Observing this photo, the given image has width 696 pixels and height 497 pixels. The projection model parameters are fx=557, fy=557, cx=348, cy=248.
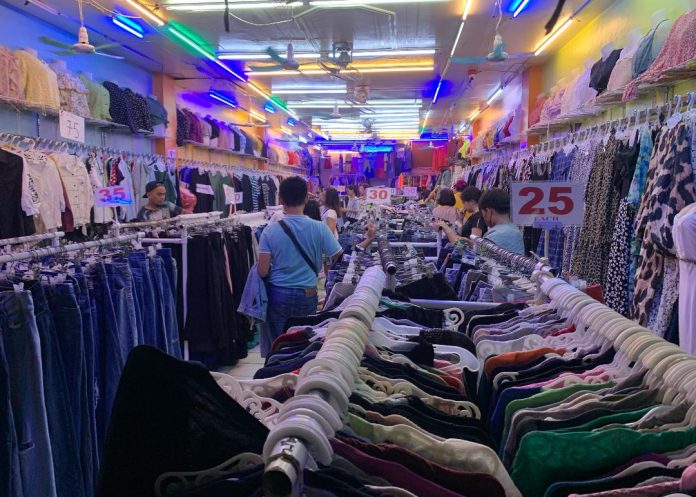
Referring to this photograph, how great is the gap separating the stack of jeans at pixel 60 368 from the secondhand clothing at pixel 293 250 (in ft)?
2.98

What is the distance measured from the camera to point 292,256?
3641 mm

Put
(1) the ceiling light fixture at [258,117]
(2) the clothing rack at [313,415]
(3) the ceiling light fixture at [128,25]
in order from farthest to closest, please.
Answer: (1) the ceiling light fixture at [258,117] < (3) the ceiling light fixture at [128,25] < (2) the clothing rack at [313,415]

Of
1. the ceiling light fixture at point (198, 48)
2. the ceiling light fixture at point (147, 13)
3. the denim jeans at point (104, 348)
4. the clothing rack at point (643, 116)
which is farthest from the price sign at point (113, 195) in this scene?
the ceiling light fixture at point (198, 48)

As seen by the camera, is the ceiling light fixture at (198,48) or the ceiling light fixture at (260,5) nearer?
the ceiling light fixture at (260,5)

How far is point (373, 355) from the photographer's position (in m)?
1.41

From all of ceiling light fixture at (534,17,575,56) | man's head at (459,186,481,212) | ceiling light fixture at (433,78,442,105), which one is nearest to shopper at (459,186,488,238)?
man's head at (459,186,481,212)

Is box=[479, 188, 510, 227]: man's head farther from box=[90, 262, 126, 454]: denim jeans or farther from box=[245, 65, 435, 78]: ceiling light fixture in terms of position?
box=[245, 65, 435, 78]: ceiling light fixture

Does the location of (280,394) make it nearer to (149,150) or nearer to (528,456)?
(528,456)

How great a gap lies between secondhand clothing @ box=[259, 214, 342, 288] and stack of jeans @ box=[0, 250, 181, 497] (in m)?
0.91

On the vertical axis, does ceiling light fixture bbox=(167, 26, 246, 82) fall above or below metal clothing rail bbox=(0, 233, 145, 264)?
above

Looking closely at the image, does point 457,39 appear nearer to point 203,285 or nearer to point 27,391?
point 203,285

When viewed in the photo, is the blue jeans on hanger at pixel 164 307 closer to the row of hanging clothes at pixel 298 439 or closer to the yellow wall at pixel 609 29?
the row of hanging clothes at pixel 298 439

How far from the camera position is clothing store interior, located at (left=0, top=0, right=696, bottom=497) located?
0.96m

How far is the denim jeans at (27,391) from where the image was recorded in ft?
6.68
